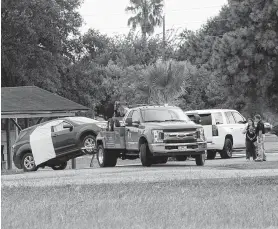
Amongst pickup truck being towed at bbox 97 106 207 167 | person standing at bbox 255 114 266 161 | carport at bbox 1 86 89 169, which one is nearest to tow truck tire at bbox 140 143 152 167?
pickup truck being towed at bbox 97 106 207 167

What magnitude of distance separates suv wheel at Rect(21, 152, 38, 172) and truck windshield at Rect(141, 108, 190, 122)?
189 inches

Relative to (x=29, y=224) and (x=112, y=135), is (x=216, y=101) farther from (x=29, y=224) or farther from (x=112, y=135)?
(x=29, y=224)

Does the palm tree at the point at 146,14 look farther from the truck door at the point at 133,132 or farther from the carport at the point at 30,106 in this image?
the truck door at the point at 133,132

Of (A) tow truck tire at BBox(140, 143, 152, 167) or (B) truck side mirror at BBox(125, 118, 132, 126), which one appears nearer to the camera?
(A) tow truck tire at BBox(140, 143, 152, 167)

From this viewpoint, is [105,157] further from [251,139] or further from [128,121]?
[251,139]

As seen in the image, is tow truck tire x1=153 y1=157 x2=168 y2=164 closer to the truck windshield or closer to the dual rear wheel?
→ the truck windshield

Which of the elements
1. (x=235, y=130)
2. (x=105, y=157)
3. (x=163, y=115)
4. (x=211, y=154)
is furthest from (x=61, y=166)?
(x=235, y=130)

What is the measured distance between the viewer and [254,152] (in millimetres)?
33750

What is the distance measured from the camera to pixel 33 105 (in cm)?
4116

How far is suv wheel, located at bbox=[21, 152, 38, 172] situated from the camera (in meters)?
32.7

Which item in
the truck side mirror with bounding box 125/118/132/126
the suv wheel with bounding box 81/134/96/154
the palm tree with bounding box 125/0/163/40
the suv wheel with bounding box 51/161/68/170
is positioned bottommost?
the suv wheel with bounding box 51/161/68/170

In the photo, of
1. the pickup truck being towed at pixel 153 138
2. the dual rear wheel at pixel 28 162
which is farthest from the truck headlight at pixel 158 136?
the dual rear wheel at pixel 28 162

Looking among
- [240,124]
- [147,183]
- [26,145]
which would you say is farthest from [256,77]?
[147,183]

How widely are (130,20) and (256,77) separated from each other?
4143 cm
